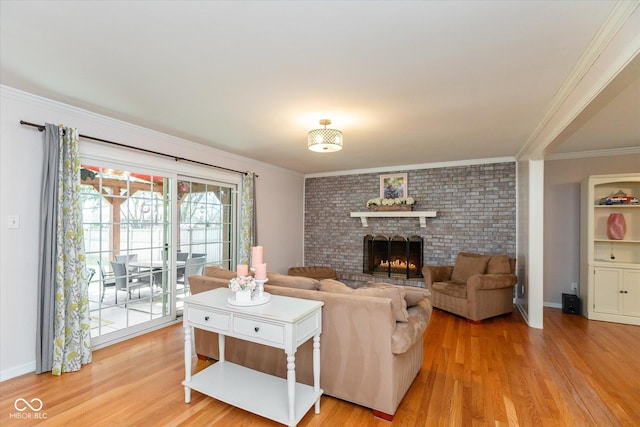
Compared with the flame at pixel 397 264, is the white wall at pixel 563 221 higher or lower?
higher

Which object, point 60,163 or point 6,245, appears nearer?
point 6,245

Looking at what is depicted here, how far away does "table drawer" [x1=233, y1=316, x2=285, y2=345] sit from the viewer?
188 centimetres

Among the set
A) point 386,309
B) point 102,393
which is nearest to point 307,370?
point 386,309

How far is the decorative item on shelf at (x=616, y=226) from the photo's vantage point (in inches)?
163

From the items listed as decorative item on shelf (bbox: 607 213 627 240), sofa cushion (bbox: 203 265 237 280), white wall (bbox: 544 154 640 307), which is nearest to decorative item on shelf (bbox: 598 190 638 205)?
decorative item on shelf (bbox: 607 213 627 240)

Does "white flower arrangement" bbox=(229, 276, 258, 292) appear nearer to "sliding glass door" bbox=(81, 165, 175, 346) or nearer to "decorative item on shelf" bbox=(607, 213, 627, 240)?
"sliding glass door" bbox=(81, 165, 175, 346)

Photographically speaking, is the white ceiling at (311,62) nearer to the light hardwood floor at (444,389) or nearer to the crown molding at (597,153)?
the crown molding at (597,153)

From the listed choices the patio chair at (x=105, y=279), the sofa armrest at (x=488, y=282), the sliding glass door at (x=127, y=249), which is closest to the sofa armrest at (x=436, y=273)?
the sofa armrest at (x=488, y=282)

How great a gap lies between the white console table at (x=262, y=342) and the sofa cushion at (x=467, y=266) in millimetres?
3377

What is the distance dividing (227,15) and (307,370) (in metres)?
2.41

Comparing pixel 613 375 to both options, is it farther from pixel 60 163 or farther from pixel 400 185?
Answer: pixel 60 163

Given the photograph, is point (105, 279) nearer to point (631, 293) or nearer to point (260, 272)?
point (260, 272)

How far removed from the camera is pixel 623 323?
3.97 metres

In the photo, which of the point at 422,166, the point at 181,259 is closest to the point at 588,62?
the point at 422,166
